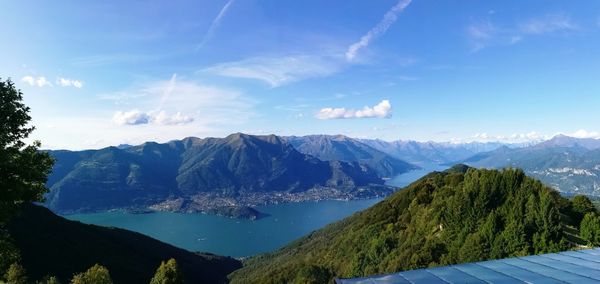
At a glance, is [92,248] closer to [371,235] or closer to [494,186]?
[371,235]

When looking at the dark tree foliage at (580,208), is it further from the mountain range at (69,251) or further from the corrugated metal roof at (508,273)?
the mountain range at (69,251)

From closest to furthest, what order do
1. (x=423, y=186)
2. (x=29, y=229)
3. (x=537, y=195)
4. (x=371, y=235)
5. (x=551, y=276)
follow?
1. (x=551, y=276)
2. (x=537, y=195)
3. (x=371, y=235)
4. (x=423, y=186)
5. (x=29, y=229)

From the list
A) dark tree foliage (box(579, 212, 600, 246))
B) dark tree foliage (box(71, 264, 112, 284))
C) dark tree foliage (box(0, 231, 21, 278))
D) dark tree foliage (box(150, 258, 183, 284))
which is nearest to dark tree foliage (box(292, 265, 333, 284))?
dark tree foliage (box(150, 258, 183, 284))

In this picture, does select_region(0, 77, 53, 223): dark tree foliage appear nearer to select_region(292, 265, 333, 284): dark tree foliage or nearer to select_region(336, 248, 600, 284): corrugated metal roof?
select_region(336, 248, 600, 284): corrugated metal roof

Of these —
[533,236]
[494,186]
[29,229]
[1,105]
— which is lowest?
[29,229]

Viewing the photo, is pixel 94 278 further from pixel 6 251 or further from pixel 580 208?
pixel 580 208

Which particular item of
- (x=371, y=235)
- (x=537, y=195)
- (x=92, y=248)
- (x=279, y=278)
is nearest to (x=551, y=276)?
(x=537, y=195)
